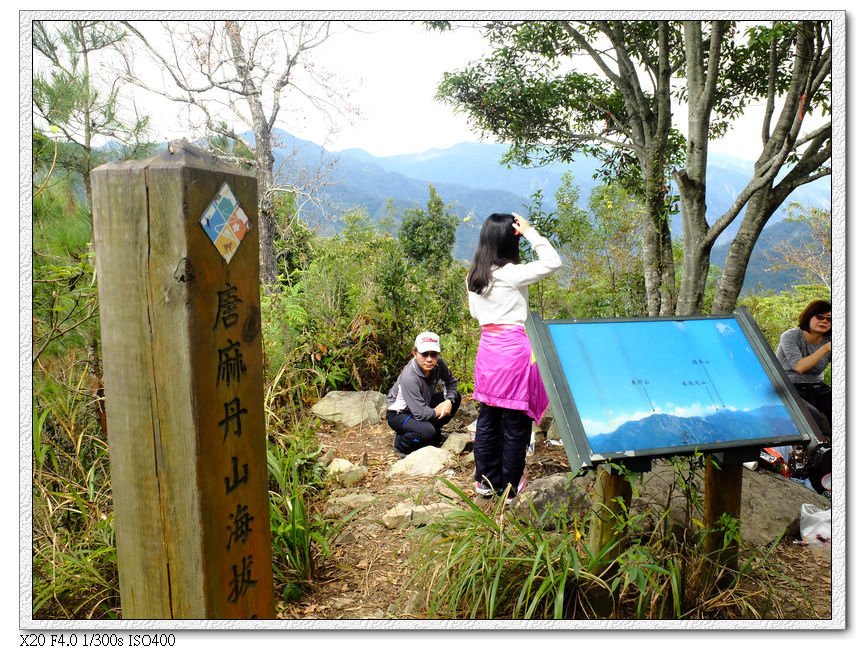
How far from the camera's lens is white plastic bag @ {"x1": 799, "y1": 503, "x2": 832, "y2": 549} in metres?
2.72

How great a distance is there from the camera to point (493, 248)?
114 inches

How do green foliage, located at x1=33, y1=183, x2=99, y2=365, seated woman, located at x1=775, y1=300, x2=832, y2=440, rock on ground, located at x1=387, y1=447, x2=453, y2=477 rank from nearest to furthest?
green foliage, located at x1=33, y1=183, x2=99, y2=365
seated woman, located at x1=775, y1=300, x2=832, y2=440
rock on ground, located at x1=387, y1=447, x2=453, y2=477

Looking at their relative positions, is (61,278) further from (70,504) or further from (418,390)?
(418,390)

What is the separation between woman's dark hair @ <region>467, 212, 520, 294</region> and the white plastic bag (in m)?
1.76

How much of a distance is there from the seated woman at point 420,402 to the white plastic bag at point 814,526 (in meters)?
1.95

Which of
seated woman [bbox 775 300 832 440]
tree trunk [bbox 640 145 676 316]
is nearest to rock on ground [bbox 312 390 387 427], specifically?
tree trunk [bbox 640 145 676 316]

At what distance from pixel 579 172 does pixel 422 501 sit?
346 centimetres

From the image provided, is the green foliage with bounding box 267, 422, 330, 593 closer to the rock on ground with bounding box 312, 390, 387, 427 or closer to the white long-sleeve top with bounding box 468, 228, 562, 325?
the white long-sleeve top with bounding box 468, 228, 562, 325

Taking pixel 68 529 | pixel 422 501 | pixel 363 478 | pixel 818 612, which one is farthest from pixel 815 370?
pixel 68 529

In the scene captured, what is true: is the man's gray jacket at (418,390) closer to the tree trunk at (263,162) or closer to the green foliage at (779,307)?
the tree trunk at (263,162)

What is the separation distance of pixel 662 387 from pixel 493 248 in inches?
44.5

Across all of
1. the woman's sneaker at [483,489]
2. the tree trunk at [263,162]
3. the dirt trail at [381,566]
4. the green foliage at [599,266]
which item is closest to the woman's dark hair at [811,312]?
the dirt trail at [381,566]

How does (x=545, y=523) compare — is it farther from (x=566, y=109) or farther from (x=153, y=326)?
(x=566, y=109)

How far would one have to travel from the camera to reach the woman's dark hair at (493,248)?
113 inches
